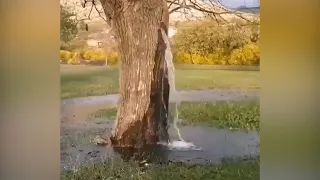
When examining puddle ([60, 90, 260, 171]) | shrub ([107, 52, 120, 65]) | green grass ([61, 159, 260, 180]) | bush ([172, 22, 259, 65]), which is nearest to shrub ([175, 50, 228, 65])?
bush ([172, 22, 259, 65])

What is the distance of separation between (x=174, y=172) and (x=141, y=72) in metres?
0.41

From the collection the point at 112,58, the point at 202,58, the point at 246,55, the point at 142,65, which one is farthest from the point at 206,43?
the point at 112,58

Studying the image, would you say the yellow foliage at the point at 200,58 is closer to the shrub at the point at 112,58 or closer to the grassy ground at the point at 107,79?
the grassy ground at the point at 107,79

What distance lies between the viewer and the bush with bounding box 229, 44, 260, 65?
5.65 feet

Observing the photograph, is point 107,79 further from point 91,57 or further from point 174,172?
point 174,172

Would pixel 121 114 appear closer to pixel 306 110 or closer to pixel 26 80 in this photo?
pixel 26 80

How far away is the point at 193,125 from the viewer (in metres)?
1.75

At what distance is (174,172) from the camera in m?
1.74

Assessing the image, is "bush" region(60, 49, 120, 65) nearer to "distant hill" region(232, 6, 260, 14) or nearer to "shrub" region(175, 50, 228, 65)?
"shrub" region(175, 50, 228, 65)

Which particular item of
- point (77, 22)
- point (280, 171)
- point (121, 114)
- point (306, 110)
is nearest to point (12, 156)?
point (121, 114)

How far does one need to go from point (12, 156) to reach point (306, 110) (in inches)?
45.8

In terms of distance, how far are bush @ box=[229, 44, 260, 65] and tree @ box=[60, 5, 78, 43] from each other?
0.63m

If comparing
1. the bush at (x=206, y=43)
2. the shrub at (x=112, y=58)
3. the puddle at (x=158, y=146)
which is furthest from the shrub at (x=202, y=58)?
the shrub at (x=112, y=58)

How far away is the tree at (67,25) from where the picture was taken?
177cm
